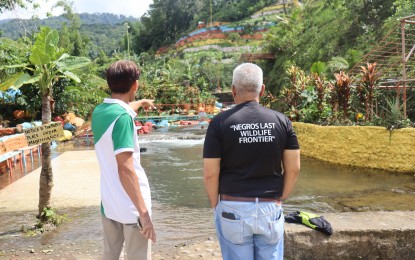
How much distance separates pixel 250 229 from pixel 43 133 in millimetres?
3435

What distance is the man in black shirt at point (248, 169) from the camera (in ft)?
6.98

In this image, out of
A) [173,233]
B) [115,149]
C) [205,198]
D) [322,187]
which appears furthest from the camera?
[322,187]

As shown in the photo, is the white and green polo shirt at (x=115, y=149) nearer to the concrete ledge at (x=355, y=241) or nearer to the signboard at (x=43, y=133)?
the concrete ledge at (x=355, y=241)

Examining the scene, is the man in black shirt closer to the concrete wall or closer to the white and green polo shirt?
the white and green polo shirt

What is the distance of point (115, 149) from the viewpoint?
2.08 m

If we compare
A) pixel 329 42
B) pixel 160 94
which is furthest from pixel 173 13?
pixel 329 42

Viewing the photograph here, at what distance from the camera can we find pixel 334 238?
3307 mm

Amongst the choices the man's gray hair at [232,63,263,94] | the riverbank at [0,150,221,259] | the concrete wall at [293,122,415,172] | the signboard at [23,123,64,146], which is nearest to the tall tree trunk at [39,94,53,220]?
the signboard at [23,123,64,146]

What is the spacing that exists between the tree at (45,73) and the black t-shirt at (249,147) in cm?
348

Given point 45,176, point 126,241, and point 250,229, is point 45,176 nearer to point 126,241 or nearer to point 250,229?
point 126,241

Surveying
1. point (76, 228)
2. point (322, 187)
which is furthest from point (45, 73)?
point (322, 187)

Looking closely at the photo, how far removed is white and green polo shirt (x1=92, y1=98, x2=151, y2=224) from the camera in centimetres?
210

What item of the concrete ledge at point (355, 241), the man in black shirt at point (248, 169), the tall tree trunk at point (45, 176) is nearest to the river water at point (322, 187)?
the tall tree trunk at point (45, 176)

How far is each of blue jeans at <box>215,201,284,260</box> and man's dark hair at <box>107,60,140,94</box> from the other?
908 mm
